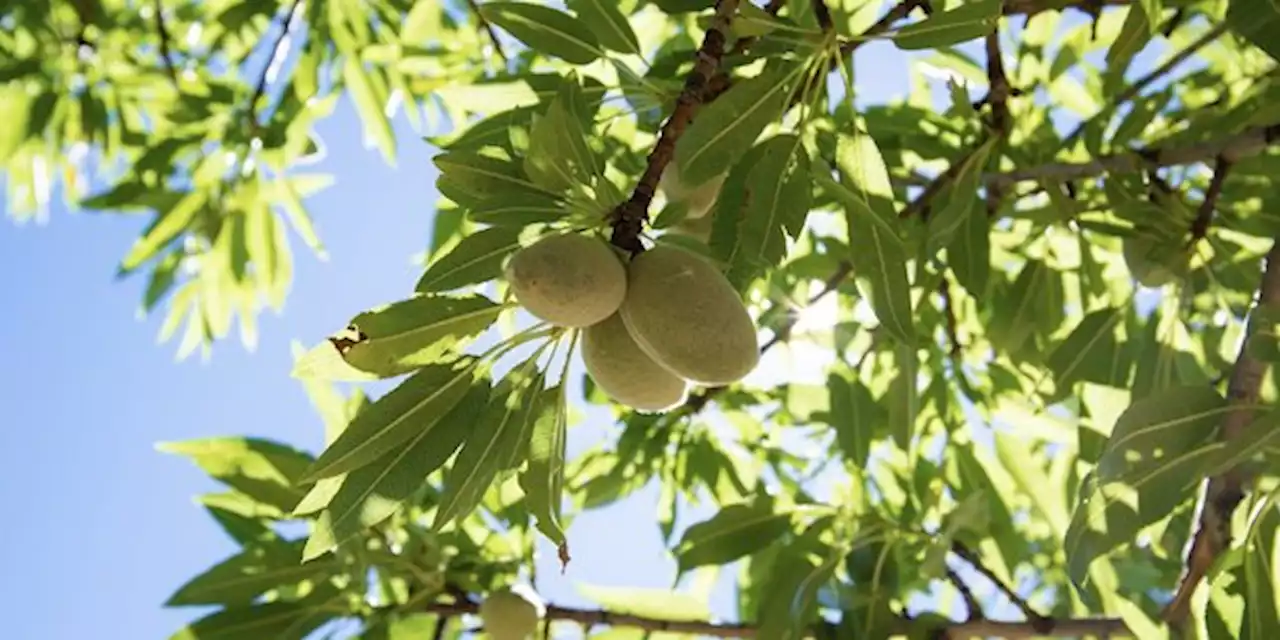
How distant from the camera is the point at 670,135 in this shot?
48.3 inches

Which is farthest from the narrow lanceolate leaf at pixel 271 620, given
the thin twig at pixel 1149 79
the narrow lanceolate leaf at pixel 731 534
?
the thin twig at pixel 1149 79

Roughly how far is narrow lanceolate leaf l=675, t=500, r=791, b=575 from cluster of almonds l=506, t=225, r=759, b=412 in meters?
0.68

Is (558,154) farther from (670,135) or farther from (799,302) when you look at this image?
(799,302)

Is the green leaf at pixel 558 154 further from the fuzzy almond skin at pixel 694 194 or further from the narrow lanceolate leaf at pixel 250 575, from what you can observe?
the narrow lanceolate leaf at pixel 250 575

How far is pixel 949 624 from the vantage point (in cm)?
180

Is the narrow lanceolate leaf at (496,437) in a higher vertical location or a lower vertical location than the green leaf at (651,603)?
higher

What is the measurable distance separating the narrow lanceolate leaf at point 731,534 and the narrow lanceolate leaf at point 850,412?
16 centimetres

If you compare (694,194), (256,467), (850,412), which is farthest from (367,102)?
(694,194)

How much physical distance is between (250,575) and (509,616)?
0.42 meters

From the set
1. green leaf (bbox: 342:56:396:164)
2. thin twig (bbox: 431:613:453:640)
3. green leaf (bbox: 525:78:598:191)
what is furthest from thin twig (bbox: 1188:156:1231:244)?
green leaf (bbox: 342:56:396:164)

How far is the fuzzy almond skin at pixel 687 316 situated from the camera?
44.9 inches

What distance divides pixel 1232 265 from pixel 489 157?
1.20m

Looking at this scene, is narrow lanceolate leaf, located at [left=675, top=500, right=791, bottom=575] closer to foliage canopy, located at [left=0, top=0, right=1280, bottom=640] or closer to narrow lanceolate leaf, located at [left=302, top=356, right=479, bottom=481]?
foliage canopy, located at [left=0, top=0, right=1280, bottom=640]

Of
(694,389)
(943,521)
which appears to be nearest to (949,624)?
(943,521)
